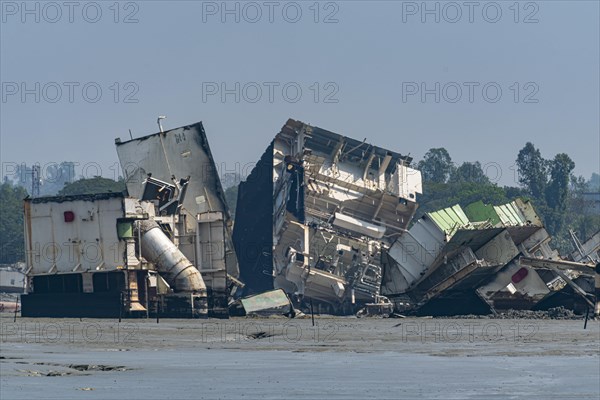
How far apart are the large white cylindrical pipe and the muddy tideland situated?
10.6 metres

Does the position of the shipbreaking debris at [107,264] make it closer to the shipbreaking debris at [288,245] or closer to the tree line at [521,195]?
the shipbreaking debris at [288,245]

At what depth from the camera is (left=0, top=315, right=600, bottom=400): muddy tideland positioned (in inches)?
1072

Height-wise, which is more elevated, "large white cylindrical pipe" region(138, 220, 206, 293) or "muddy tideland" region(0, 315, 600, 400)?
"large white cylindrical pipe" region(138, 220, 206, 293)

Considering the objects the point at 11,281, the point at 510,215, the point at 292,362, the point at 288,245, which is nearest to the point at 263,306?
the point at 510,215

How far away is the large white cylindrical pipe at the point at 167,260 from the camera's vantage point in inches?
2419

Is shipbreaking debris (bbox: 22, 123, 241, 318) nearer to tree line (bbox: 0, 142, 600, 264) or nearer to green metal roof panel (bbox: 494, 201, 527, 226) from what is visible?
green metal roof panel (bbox: 494, 201, 527, 226)

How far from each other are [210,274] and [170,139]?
21.6 ft

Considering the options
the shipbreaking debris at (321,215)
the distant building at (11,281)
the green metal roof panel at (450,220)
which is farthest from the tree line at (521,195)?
the green metal roof panel at (450,220)

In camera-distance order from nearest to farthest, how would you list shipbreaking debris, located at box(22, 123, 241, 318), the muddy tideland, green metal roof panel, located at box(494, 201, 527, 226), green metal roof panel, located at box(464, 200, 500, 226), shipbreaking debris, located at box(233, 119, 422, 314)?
the muddy tideland
shipbreaking debris, located at box(22, 123, 241, 318)
green metal roof panel, located at box(464, 200, 500, 226)
green metal roof panel, located at box(494, 201, 527, 226)
shipbreaking debris, located at box(233, 119, 422, 314)

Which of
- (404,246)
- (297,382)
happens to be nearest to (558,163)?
(404,246)

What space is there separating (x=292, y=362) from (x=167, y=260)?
2826cm

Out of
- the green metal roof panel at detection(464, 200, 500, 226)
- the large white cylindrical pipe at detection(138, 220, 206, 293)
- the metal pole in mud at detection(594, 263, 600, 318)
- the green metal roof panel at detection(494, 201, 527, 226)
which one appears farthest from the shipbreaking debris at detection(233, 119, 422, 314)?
the large white cylindrical pipe at detection(138, 220, 206, 293)

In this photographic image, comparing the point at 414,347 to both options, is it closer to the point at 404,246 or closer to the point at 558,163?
the point at 404,246

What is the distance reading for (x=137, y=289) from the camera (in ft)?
198
